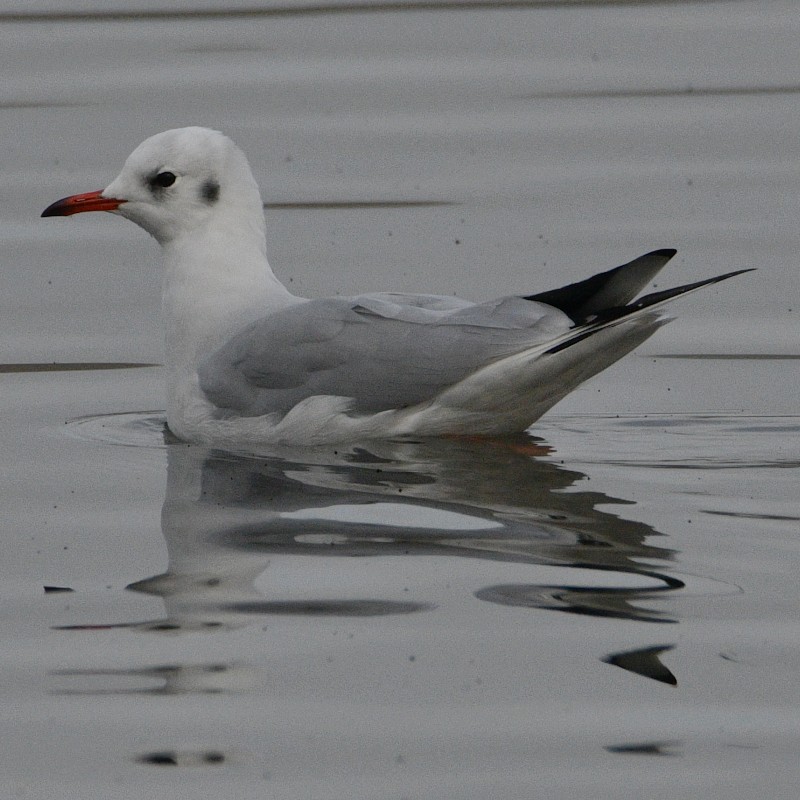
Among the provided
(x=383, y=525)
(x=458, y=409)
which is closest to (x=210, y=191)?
(x=458, y=409)

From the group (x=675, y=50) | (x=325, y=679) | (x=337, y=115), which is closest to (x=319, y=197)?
(x=337, y=115)

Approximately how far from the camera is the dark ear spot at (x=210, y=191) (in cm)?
812

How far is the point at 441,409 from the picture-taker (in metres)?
7.50

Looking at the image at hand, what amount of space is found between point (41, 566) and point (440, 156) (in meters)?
7.33

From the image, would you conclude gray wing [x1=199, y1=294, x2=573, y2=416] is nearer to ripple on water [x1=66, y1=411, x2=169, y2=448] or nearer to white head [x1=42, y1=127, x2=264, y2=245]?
ripple on water [x1=66, y1=411, x2=169, y2=448]

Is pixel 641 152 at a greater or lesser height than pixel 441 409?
greater

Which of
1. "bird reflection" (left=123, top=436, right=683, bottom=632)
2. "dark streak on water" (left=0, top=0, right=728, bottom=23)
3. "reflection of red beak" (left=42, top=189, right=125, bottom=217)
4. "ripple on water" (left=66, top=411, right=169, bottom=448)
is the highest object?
"dark streak on water" (left=0, top=0, right=728, bottom=23)

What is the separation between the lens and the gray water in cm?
463

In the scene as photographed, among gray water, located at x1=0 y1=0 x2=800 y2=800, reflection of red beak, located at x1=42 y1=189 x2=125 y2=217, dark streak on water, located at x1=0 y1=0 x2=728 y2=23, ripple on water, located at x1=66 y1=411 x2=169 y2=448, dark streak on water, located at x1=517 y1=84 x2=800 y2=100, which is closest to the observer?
gray water, located at x1=0 y1=0 x2=800 y2=800

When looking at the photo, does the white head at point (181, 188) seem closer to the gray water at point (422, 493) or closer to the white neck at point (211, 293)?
the white neck at point (211, 293)

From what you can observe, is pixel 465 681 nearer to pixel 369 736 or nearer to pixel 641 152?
pixel 369 736

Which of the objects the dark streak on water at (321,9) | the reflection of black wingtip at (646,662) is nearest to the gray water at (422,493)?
the reflection of black wingtip at (646,662)

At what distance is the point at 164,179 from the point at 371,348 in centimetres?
126

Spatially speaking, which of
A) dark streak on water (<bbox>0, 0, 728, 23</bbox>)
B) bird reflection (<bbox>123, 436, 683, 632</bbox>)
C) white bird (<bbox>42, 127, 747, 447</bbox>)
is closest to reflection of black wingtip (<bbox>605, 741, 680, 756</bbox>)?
bird reflection (<bbox>123, 436, 683, 632</bbox>)
